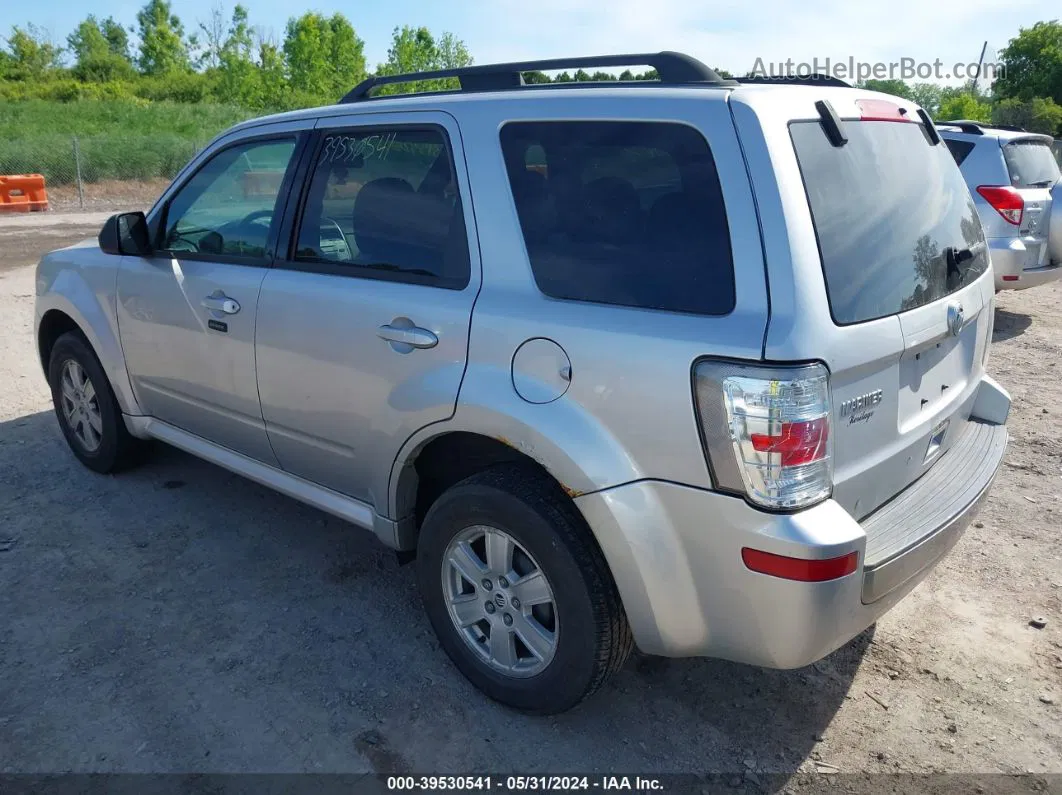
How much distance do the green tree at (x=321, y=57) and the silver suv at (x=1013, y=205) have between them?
41.4m

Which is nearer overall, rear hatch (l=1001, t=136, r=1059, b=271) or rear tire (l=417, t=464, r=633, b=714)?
rear tire (l=417, t=464, r=633, b=714)

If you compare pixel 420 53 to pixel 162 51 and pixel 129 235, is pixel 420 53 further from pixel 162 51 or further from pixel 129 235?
pixel 129 235

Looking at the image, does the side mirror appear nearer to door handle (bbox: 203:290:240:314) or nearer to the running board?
door handle (bbox: 203:290:240:314)

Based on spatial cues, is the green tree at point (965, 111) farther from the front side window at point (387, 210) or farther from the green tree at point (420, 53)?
the front side window at point (387, 210)

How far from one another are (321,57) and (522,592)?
50729 millimetres

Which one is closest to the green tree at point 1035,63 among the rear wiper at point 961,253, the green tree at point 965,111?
the green tree at point 965,111

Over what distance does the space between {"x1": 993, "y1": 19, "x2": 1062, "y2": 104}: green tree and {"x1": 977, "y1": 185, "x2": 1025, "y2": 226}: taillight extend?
144 ft

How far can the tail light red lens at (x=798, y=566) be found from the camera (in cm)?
222

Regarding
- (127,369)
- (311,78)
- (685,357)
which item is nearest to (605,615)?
(685,357)

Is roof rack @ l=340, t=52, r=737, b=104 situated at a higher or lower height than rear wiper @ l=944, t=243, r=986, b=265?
higher

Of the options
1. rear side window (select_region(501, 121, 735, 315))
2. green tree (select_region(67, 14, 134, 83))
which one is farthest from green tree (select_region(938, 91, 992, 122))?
green tree (select_region(67, 14, 134, 83))

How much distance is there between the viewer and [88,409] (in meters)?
4.78

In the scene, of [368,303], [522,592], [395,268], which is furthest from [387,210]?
[522,592]

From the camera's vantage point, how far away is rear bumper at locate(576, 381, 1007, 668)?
225cm
